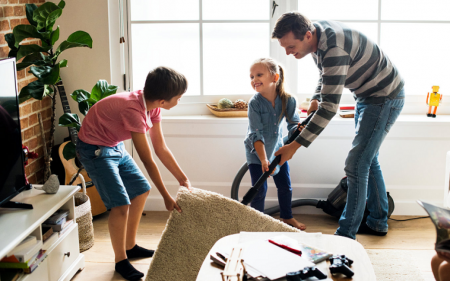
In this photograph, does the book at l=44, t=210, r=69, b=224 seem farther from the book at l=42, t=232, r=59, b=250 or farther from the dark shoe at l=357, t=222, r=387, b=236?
the dark shoe at l=357, t=222, r=387, b=236

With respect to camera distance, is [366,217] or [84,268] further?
[366,217]

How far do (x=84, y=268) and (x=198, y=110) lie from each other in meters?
1.33

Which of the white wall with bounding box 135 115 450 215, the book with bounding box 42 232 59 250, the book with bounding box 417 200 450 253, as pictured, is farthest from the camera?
the white wall with bounding box 135 115 450 215

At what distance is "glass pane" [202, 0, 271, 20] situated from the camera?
9.84ft

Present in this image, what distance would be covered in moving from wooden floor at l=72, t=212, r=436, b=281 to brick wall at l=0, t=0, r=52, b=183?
0.52 m

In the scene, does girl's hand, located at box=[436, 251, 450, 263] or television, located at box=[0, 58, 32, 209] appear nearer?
girl's hand, located at box=[436, 251, 450, 263]

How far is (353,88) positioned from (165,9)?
1429mm

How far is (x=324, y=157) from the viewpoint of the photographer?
2.95 m

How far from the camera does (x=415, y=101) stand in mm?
3070

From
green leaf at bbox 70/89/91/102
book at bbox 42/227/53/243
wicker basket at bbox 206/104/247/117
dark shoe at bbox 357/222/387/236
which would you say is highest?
green leaf at bbox 70/89/91/102

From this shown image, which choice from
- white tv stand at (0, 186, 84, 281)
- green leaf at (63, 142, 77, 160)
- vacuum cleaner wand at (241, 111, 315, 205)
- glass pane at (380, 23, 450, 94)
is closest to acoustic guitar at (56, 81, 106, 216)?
green leaf at (63, 142, 77, 160)

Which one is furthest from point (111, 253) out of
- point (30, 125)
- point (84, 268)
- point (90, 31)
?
point (90, 31)

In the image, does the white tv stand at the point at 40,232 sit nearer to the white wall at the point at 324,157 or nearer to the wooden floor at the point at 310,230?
the wooden floor at the point at 310,230

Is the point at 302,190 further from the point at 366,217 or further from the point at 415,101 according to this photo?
the point at 415,101
